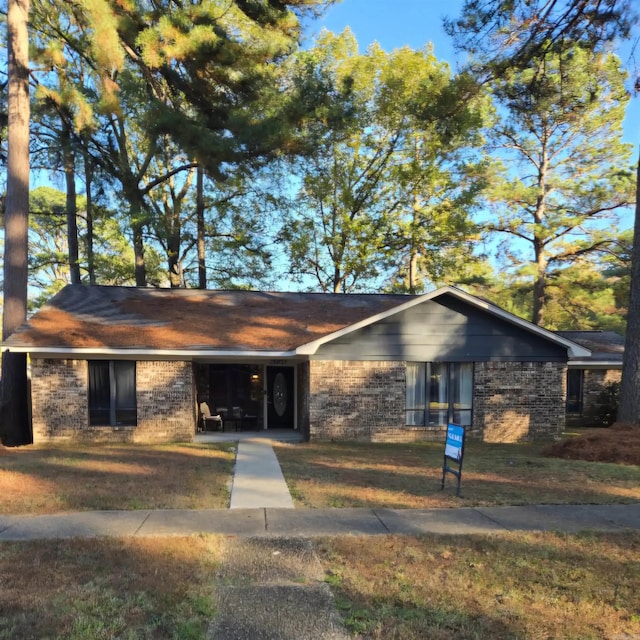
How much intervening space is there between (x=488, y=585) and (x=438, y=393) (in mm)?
9196

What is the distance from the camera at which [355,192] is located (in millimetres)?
26078

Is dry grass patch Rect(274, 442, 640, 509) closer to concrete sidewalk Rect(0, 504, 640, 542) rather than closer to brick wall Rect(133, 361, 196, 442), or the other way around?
concrete sidewalk Rect(0, 504, 640, 542)

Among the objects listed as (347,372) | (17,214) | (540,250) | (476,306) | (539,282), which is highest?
(540,250)

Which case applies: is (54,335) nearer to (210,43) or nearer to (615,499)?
(210,43)

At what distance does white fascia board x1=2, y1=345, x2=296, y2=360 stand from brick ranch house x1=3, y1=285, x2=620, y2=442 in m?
0.03

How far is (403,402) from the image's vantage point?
1284 centimetres

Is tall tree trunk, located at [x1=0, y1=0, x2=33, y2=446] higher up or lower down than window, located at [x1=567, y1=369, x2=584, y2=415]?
higher up

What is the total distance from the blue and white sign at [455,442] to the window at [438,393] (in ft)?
18.9

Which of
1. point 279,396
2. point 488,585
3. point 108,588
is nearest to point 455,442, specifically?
point 488,585

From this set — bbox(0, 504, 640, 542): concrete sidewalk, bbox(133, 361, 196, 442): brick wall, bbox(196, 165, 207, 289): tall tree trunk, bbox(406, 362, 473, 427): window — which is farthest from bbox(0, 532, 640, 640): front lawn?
bbox(196, 165, 207, 289): tall tree trunk

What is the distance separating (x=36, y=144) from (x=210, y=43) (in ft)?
27.8

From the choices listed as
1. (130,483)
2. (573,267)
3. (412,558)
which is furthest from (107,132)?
(573,267)

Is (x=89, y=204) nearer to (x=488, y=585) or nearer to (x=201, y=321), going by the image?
(x=201, y=321)

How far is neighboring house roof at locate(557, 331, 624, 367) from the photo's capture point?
16.8 m
